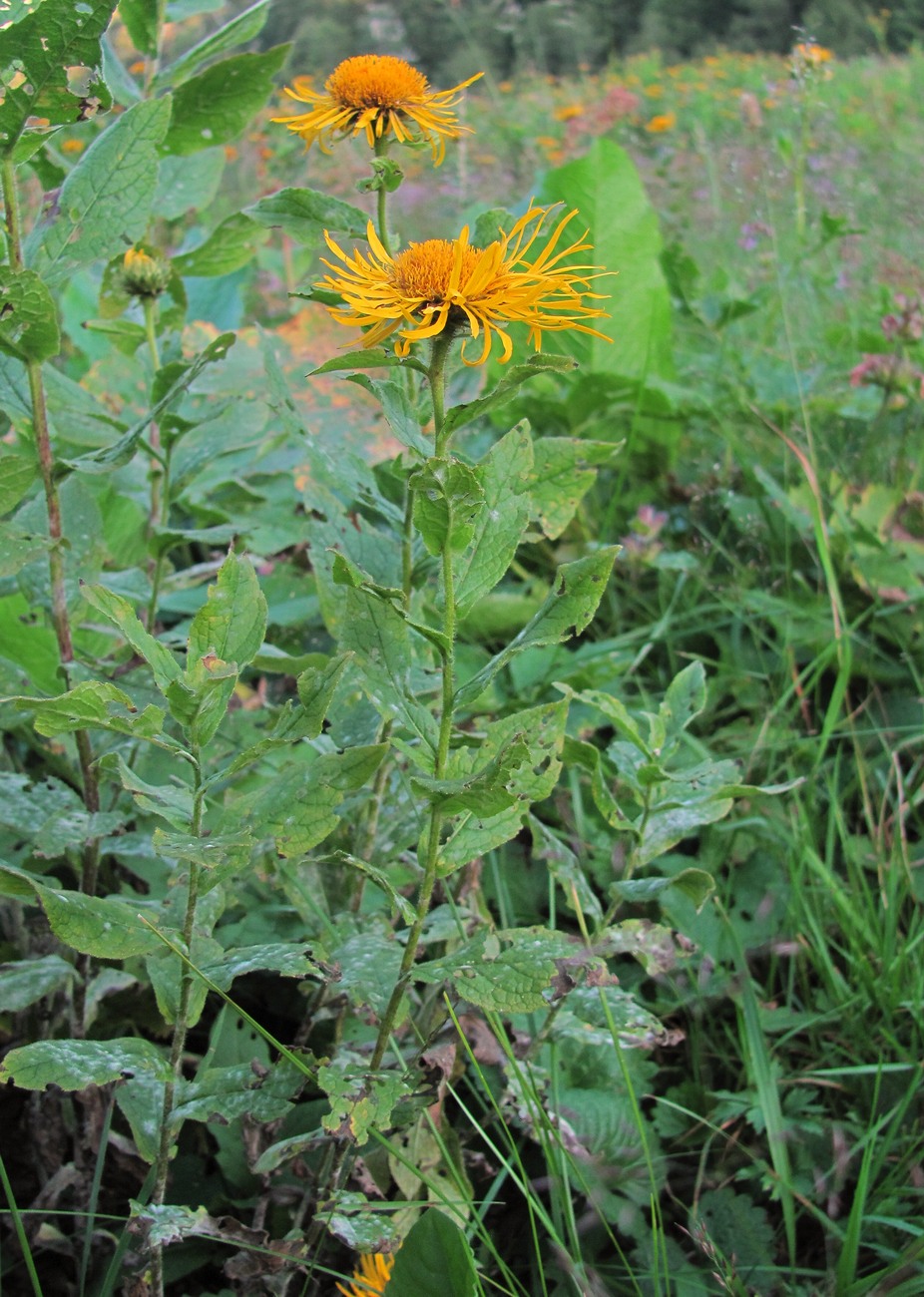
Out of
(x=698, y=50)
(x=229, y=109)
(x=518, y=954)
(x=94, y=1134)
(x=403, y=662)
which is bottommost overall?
(x=698, y=50)

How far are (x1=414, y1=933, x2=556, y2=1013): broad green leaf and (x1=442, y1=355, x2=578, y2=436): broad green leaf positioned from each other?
0.44 meters

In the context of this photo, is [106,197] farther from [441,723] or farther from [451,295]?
[441,723]

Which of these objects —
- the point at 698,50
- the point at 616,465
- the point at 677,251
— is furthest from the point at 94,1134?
the point at 698,50

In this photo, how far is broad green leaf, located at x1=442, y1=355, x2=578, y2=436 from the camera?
0.76 m

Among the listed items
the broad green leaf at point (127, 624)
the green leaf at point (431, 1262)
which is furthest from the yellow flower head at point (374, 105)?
the green leaf at point (431, 1262)

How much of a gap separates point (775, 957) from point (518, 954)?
24.3 inches

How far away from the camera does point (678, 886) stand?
43.1 inches

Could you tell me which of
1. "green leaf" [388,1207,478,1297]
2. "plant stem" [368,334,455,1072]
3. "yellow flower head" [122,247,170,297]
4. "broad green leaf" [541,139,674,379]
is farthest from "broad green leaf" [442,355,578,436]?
"broad green leaf" [541,139,674,379]

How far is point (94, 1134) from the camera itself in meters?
1.12

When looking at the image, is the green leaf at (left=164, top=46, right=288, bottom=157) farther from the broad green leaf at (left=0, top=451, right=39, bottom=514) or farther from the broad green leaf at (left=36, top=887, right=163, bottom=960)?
the broad green leaf at (left=36, top=887, right=163, bottom=960)

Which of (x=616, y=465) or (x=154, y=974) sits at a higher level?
(x=154, y=974)

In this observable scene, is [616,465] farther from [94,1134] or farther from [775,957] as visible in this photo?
[94,1134]

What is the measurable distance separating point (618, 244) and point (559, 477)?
4.33 feet

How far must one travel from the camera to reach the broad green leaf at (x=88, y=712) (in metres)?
0.77
